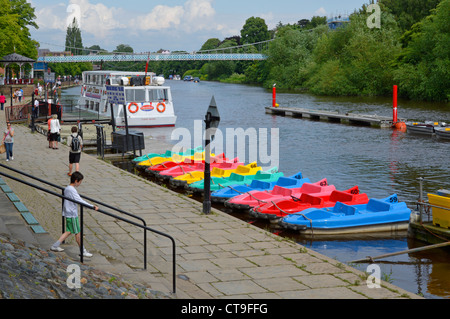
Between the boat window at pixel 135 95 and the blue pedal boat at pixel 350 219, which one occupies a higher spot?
the boat window at pixel 135 95

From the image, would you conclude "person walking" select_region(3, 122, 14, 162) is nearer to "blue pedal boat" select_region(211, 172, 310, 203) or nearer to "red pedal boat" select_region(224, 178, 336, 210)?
"blue pedal boat" select_region(211, 172, 310, 203)

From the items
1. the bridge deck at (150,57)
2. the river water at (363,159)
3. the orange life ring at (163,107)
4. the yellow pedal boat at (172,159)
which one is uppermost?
the bridge deck at (150,57)

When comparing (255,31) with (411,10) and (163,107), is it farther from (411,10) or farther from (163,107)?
(163,107)

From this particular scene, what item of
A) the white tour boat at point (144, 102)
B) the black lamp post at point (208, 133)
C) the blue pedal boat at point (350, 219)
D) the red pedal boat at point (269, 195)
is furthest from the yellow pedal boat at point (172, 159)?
the white tour boat at point (144, 102)

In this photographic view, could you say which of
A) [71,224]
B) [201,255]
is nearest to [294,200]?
[201,255]

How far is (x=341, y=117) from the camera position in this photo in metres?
53.1

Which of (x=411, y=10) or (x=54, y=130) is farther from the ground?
(x=411, y=10)

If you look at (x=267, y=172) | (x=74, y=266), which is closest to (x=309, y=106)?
(x=267, y=172)

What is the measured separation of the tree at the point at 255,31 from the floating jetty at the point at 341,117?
115310mm

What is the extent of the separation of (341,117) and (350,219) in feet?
125

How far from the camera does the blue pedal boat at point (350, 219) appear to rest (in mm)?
15656

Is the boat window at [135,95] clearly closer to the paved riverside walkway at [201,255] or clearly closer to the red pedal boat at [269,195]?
the red pedal boat at [269,195]

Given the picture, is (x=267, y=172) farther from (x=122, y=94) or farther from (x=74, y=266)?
(x=74, y=266)

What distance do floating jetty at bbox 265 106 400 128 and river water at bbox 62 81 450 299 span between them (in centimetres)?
111
